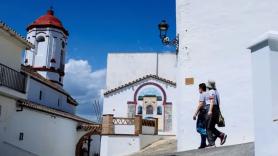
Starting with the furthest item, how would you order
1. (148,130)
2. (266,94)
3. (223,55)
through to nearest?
(148,130)
(223,55)
(266,94)

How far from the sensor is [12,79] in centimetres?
1959

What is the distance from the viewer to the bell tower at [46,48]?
38125mm

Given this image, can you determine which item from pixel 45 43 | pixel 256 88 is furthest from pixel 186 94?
pixel 45 43

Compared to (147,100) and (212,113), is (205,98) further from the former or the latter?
(147,100)

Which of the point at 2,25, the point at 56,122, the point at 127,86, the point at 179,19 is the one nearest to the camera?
the point at 179,19

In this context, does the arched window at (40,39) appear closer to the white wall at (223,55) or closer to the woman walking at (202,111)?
the white wall at (223,55)

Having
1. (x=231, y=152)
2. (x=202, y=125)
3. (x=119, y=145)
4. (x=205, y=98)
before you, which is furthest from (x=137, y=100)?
(x=231, y=152)

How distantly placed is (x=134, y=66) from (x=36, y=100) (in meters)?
8.71

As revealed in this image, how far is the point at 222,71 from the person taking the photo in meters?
12.9

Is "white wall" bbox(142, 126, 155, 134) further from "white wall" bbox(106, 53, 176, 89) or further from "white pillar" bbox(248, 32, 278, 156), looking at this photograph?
"white pillar" bbox(248, 32, 278, 156)

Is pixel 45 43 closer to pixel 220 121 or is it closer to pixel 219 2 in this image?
pixel 219 2

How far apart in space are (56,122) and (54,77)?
498 inches

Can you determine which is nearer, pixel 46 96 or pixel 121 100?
pixel 121 100

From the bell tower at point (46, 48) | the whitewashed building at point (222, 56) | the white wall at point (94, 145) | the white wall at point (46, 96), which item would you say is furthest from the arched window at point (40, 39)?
the whitewashed building at point (222, 56)
